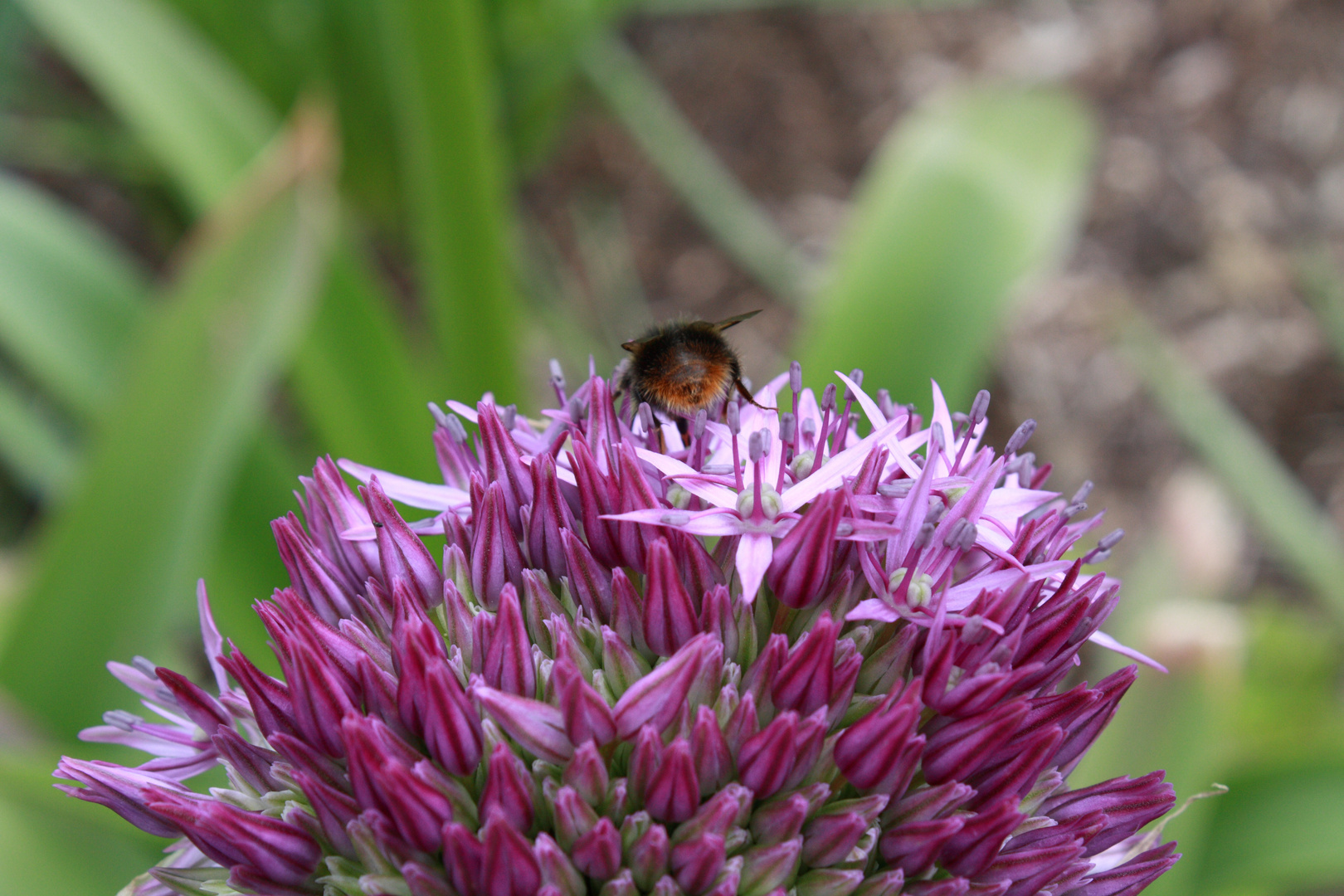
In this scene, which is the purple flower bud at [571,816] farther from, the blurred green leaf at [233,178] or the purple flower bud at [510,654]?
the blurred green leaf at [233,178]

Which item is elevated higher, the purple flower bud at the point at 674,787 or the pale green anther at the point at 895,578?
the pale green anther at the point at 895,578

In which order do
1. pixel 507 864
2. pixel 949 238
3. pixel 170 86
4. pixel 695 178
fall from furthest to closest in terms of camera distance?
1. pixel 695 178
2. pixel 170 86
3. pixel 949 238
4. pixel 507 864

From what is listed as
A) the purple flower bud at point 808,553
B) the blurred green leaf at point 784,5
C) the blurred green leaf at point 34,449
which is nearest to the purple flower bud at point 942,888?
the purple flower bud at point 808,553

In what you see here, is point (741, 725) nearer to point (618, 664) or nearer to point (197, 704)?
point (618, 664)

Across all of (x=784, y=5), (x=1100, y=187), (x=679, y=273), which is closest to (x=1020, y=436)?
(x=679, y=273)

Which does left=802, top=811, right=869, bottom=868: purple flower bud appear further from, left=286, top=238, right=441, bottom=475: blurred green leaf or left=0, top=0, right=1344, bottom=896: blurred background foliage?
left=286, top=238, right=441, bottom=475: blurred green leaf

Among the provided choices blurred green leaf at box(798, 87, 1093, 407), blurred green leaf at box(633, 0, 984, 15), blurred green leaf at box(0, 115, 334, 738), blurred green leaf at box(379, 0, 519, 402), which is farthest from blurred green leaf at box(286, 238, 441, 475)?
blurred green leaf at box(633, 0, 984, 15)
